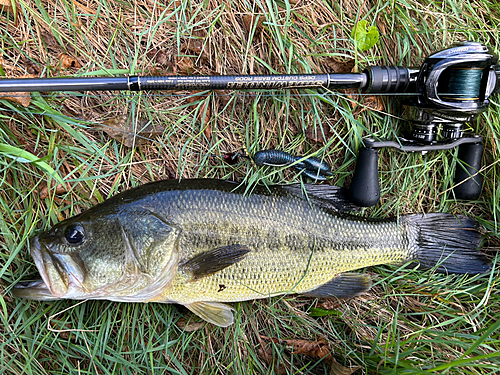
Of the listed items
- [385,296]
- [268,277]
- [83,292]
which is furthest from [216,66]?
[385,296]

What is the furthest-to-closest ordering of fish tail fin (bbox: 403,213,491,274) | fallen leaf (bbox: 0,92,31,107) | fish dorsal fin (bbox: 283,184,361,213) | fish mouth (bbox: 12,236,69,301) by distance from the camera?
1. fish tail fin (bbox: 403,213,491,274)
2. fish dorsal fin (bbox: 283,184,361,213)
3. fallen leaf (bbox: 0,92,31,107)
4. fish mouth (bbox: 12,236,69,301)

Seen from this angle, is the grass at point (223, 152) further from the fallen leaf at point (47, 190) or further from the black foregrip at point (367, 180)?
the black foregrip at point (367, 180)

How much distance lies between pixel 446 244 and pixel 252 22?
2.38 m

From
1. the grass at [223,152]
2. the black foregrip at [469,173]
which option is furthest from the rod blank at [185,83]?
the black foregrip at [469,173]

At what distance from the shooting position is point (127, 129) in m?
2.59

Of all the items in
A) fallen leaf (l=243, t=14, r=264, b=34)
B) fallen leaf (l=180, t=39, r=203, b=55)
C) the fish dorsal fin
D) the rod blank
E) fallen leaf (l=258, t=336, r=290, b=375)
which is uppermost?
fallen leaf (l=243, t=14, r=264, b=34)

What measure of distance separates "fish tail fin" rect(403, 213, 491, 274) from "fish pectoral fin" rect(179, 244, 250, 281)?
1.47 m

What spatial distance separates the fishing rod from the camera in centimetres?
231

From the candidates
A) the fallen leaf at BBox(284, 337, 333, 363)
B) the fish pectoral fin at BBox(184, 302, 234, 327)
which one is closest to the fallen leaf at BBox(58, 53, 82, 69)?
the fish pectoral fin at BBox(184, 302, 234, 327)

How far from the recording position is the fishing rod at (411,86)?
7.59ft

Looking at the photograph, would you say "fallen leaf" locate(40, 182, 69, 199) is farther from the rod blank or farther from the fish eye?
the rod blank

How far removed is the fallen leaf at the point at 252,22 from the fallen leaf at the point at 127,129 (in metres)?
1.08

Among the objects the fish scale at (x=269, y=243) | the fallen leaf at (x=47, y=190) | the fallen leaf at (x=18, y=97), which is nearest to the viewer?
the fish scale at (x=269, y=243)

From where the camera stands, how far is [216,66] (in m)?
2.68
